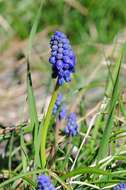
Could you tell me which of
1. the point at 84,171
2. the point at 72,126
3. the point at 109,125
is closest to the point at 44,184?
the point at 84,171

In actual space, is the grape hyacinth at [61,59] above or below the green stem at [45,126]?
above

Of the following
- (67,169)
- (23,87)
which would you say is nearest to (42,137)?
(67,169)

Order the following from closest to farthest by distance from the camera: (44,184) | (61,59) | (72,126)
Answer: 1. (44,184)
2. (61,59)
3. (72,126)

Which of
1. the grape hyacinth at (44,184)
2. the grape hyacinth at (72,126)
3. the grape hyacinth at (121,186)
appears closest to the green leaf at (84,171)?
the grape hyacinth at (121,186)

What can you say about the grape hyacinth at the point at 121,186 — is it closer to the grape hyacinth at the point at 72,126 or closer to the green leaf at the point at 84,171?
the green leaf at the point at 84,171

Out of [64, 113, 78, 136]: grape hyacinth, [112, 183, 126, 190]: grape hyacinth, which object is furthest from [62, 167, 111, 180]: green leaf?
[64, 113, 78, 136]: grape hyacinth

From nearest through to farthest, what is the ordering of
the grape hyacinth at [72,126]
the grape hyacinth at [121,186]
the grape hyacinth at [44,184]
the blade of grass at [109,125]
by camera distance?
the grape hyacinth at [44,184] → the grape hyacinth at [121,186] → the blade of grass at [109,125] → the grape hyacinth at [72,126]

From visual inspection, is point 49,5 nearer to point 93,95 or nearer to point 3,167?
point 93,95

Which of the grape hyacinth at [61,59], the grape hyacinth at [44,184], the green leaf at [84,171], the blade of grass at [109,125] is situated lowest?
the grape hyacinth at [44,184]

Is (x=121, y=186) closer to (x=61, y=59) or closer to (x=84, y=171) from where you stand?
(x=84, y=171)

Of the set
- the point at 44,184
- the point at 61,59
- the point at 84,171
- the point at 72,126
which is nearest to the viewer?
the point at 44,184
